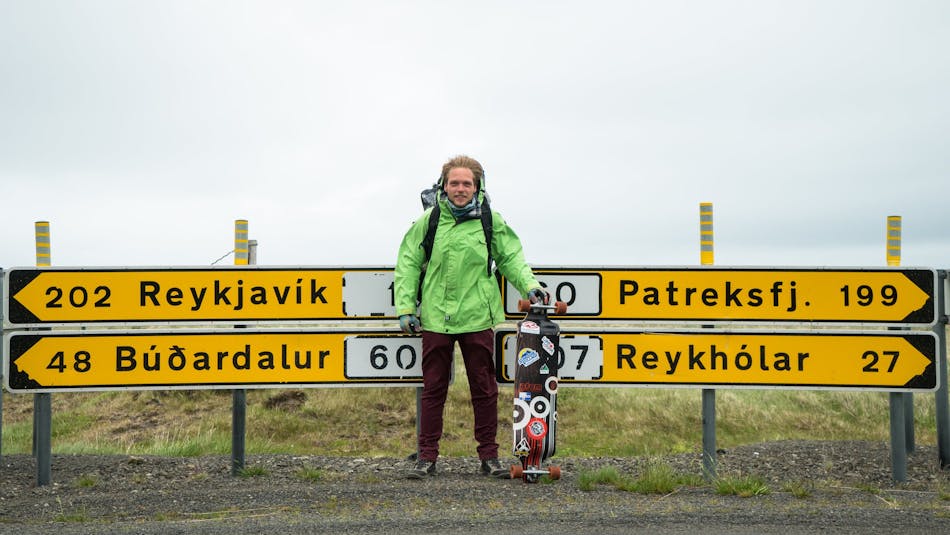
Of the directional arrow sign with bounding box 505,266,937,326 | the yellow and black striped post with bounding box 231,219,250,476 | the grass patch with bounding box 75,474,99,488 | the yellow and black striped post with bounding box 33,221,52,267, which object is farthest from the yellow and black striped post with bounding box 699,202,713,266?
the yellow and black striped post with bounding box 33,221,52,267

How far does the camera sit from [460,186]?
257 inches

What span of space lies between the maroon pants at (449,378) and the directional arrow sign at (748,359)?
23.4 inches

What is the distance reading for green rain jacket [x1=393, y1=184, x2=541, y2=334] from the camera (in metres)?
6.52

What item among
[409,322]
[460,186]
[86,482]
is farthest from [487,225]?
[86,482]

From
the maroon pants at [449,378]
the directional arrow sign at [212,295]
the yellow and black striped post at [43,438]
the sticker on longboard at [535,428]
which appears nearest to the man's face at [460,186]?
the maroon pants at [449,378]

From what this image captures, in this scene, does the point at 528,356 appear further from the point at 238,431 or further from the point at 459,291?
the point at 238,431

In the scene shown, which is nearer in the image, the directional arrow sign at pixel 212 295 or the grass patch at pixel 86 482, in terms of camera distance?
the grass patch at pixel 86 482

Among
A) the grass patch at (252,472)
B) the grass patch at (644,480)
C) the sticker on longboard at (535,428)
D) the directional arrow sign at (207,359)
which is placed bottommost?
the grass patch at (252,472)

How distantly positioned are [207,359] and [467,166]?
2.71 m

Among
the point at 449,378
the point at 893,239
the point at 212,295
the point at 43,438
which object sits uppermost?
the point at 893,239

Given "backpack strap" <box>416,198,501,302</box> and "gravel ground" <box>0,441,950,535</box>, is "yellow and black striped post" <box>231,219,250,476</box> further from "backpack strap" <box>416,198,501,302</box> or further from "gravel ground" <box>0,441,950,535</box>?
"backpack strap" <box>416,198,501,302</box>

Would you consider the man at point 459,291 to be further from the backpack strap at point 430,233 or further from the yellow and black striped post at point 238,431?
the yellow and black striped post at point 238,431

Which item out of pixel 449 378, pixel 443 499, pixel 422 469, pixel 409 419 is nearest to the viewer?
pixel 443 499

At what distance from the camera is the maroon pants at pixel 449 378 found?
667 centimetres
